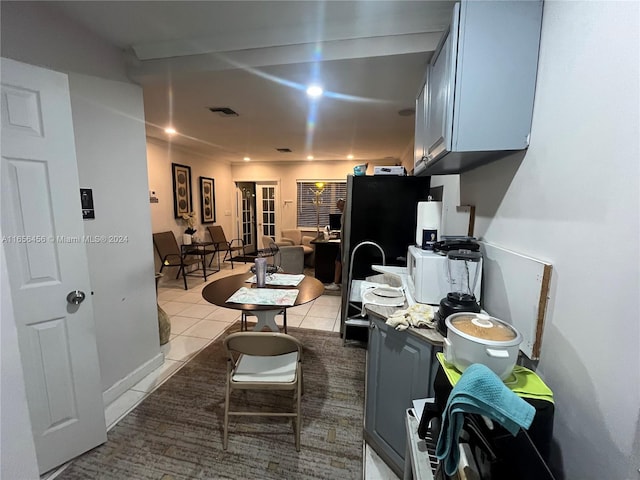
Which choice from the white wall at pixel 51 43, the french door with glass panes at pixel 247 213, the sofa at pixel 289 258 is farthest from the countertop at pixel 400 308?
the french door with glass panes at pixel 247 213

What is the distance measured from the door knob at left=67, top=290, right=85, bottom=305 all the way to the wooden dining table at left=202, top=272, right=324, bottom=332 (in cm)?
66

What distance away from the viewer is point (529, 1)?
1.07 meters

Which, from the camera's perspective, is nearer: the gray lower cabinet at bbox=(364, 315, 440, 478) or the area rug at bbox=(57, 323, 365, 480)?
the gray lower cabinet at bbox=(364, 315, 440, 478)

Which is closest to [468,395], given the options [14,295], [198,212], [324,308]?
[14,295]

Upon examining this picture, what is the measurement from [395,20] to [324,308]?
317cm

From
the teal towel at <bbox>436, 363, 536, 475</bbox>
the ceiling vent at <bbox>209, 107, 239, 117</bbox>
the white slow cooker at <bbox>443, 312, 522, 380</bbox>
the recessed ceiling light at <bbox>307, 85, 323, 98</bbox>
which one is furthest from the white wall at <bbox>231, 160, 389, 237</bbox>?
the teal towel at <bbox>436, 363, 536, 475</bbox>

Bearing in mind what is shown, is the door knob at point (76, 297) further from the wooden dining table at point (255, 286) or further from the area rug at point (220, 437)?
the area rug at point (220, 437)

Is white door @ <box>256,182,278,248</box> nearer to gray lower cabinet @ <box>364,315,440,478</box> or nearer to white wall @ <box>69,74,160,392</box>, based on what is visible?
white wall @ <box>69,74,160,392</box>

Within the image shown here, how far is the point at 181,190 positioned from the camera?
17.3 feet

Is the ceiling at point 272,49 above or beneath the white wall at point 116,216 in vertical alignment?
above

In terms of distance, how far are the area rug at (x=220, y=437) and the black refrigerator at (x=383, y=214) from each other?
91 cm

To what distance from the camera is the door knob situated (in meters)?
1.46

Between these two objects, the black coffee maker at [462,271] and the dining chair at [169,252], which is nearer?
the black coffee maker at [462,271]

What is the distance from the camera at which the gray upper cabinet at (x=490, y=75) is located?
109 cm
